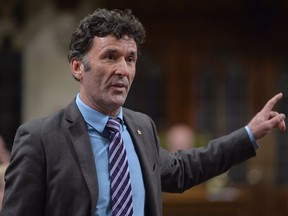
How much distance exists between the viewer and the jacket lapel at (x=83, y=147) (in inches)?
106

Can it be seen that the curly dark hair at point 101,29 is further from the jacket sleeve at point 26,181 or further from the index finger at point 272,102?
the index finger at point 272,102

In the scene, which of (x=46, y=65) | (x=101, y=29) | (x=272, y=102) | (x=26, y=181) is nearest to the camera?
(x=26, y=181)

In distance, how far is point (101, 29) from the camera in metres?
2.77

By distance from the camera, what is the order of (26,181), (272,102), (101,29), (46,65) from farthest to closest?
(46,65) → (272,102) → (101,29) → (26,181)

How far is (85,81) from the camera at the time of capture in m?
2.80

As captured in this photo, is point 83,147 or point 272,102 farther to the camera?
point 272,102

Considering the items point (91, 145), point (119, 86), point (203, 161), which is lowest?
point (203, 161)

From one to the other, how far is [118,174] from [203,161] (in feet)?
1.28

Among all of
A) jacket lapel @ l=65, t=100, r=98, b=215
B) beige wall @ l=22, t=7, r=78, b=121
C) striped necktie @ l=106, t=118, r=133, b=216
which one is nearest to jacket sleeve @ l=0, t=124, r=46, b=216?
jacket lapel @ l=65, t=100, r=98, b=215

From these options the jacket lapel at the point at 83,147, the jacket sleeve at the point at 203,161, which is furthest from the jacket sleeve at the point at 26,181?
the jacket sleeve at the point at 203,161

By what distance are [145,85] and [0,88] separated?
1.41 m

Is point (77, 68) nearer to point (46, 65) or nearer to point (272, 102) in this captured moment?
point (272, 102)

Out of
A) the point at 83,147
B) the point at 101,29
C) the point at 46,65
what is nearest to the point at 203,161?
the point at 83,147

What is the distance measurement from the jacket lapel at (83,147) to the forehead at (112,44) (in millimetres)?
213
